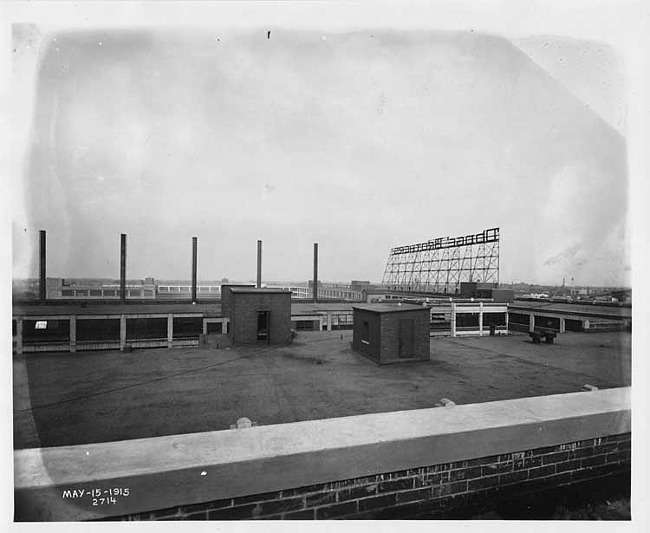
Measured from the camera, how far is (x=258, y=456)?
292cm

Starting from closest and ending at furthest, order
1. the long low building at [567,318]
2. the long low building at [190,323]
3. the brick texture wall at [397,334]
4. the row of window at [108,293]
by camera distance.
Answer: the brick texture wall at [397,334], the long low building at [567,318], the long low building at [190,323], the row of window at [108,293]

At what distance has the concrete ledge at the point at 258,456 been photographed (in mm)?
2744

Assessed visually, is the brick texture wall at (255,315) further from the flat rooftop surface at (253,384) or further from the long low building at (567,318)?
the long low building at (567,318)

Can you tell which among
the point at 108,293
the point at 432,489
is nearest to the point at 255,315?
the point at 432,489

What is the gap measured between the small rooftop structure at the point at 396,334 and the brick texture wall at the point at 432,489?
810 cm

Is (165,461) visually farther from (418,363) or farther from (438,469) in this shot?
(418,363)

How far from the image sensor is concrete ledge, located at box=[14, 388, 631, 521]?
2.74 metres

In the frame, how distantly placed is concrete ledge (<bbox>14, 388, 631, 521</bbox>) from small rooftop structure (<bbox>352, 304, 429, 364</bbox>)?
839 cm

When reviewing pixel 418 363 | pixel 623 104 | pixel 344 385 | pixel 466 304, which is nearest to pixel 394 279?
pixel 466 304

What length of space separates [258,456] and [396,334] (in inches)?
397

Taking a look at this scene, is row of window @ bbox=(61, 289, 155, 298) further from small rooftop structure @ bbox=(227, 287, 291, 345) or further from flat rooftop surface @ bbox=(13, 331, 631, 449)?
small rooftop structure @ bbox=(227, 287, 291, 345)

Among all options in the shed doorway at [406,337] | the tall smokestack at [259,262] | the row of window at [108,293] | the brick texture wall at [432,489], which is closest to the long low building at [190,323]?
the shed doorway at [406,337]

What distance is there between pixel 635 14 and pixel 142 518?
26.8ft

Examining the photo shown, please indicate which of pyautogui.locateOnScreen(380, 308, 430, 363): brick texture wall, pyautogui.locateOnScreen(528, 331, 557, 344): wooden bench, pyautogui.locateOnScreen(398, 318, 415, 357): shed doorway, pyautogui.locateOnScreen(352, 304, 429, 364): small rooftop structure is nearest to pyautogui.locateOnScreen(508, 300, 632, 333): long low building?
pyautogui.locateOnScreen(528, 331, 557, 344): wooden bench
